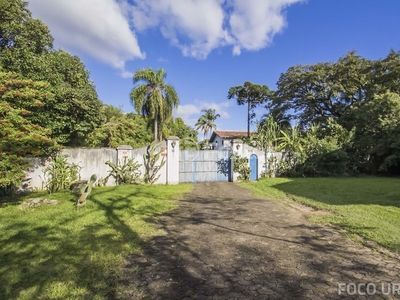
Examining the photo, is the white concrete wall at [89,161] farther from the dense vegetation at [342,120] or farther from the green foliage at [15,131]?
the dense vegetation at [342,120]

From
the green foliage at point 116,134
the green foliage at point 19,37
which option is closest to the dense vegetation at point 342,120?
the green foliage at point 116,134

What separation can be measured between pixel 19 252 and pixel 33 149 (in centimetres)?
348

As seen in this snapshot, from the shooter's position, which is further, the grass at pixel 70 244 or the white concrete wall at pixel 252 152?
the white concrete wall at pixel 252 152

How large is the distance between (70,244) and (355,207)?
22.3 ft

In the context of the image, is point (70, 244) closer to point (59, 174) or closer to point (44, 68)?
point (59, 174)

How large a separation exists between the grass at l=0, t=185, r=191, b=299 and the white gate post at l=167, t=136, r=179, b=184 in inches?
165

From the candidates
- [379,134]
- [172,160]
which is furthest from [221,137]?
[172,160]

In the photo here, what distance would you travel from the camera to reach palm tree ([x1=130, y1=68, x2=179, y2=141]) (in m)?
16.4

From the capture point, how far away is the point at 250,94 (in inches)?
1300

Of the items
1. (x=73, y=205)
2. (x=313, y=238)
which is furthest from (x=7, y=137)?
(x=313, y=238)

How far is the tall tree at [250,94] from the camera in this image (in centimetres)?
3222

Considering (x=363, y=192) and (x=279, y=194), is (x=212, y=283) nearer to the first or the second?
(x=279, y=194)

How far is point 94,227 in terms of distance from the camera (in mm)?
4801

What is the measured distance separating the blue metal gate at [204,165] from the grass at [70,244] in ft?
15.7
